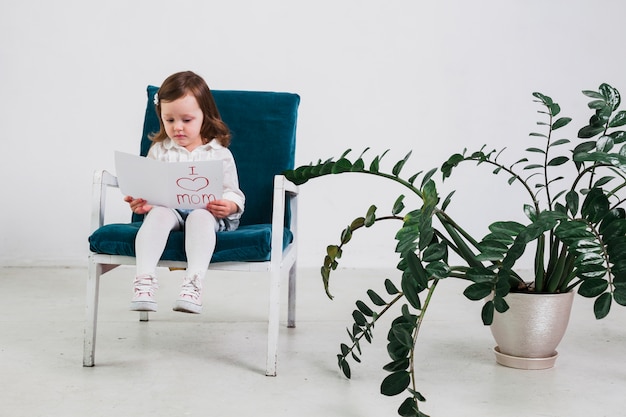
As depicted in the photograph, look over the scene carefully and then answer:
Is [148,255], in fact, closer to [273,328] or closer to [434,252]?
[273,328]

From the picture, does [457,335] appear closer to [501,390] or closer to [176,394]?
[501,390]

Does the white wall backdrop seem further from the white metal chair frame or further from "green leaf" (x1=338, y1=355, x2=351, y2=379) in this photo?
"green leaf" (x1=338, y1=355, x2=351, y2=379)

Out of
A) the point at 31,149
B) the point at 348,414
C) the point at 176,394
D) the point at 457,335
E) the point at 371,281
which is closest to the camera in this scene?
the point at 348,414

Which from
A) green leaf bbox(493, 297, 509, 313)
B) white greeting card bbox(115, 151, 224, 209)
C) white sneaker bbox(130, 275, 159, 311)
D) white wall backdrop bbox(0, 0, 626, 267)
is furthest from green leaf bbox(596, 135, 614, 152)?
white wall backdrop bbox(0, 0, 626, 267)

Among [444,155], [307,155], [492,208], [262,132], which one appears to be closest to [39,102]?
[307,155]

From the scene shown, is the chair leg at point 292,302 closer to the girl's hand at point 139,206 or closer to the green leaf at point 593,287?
the girl's hand at point 139,206

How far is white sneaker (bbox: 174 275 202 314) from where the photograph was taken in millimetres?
1954

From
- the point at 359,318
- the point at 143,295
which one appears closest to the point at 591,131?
the point at 359,318

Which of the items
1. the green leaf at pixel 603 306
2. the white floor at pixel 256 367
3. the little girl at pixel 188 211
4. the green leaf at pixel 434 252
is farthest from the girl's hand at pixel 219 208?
the green leaf at pixel 603 306

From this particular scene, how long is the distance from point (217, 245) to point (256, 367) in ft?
1.18

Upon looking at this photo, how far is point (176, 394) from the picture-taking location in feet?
6.10

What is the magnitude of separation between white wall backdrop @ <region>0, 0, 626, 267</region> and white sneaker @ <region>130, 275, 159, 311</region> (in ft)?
6.97

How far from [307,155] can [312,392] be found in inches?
91.0

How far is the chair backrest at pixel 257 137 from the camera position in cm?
256
